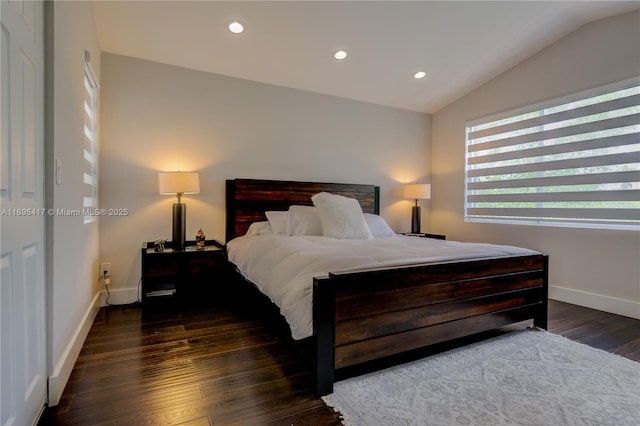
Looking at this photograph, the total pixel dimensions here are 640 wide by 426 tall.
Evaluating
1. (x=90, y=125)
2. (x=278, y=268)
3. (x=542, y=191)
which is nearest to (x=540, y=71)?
(x=542, y=191)

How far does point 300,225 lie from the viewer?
10.8 feet

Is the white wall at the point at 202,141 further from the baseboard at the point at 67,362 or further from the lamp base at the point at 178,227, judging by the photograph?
the baseboard at the point at 67,362

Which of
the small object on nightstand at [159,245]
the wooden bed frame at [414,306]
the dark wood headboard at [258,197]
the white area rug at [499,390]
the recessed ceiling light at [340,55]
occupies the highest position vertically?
the recessed ceiling light at [340,55]

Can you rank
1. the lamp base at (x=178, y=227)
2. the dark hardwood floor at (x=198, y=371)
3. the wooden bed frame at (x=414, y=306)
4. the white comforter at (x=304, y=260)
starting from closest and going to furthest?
the dark hardwood floor at (x=198, y=371) < the wooden bed frame at (x=414, y=306) < the white comforter at (x=304, y=260) < the lamp base at (x=178, y=227)

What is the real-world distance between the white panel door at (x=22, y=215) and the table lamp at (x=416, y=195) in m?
4.04

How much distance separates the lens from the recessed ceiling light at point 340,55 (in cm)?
335

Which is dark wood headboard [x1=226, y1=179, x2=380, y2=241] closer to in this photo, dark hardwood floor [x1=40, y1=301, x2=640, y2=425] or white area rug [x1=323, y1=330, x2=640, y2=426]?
dark hardwood floor [x1=40, y1=301, x2=640, y2=425]

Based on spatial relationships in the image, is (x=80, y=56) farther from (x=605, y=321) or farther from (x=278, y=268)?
(x=605, y=321)

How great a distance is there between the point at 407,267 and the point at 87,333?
2.43 meters

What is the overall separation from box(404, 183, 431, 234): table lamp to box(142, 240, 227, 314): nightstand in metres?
2.71

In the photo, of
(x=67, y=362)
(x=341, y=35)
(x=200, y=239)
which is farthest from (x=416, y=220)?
(x=67, y=362)

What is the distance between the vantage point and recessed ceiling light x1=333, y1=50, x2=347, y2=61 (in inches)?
132

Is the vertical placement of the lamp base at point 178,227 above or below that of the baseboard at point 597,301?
above

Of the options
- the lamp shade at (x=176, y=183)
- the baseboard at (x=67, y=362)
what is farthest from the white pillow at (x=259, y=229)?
the baseboard at (x=67, y=362)
